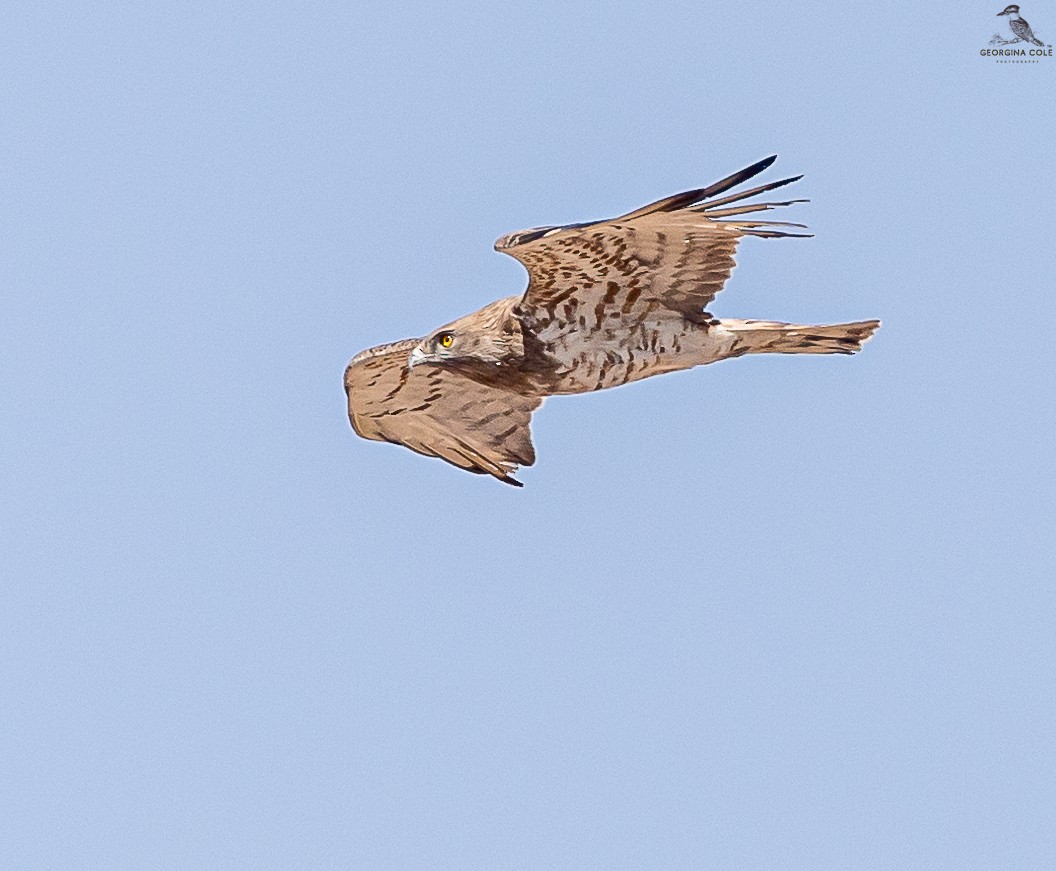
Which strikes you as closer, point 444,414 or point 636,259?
point 636,259

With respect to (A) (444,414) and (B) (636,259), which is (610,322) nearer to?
(B) (636,259)

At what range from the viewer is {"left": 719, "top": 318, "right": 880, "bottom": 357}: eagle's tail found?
16.4 meters

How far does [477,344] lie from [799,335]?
2.45m

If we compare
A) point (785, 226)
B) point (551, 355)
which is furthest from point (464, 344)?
point (785, 226)

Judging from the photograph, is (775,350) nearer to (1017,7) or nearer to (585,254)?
(585,254)

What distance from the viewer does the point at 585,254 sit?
15.9 metres

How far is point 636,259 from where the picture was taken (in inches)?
631

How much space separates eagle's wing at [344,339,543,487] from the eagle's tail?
226 cm

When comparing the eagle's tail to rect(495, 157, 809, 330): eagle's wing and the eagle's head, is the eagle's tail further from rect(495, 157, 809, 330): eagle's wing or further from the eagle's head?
the eagle's head

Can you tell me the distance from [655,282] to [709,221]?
1.10m

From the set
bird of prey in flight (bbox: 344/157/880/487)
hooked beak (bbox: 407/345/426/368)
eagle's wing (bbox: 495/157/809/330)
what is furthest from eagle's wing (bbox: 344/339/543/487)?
eagle's wing (bbox: 495/157/809/330)

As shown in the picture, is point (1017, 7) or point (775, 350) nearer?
point (775, 350)

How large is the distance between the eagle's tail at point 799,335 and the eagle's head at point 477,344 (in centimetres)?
162

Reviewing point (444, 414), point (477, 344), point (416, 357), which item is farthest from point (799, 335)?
point (444, 414)
